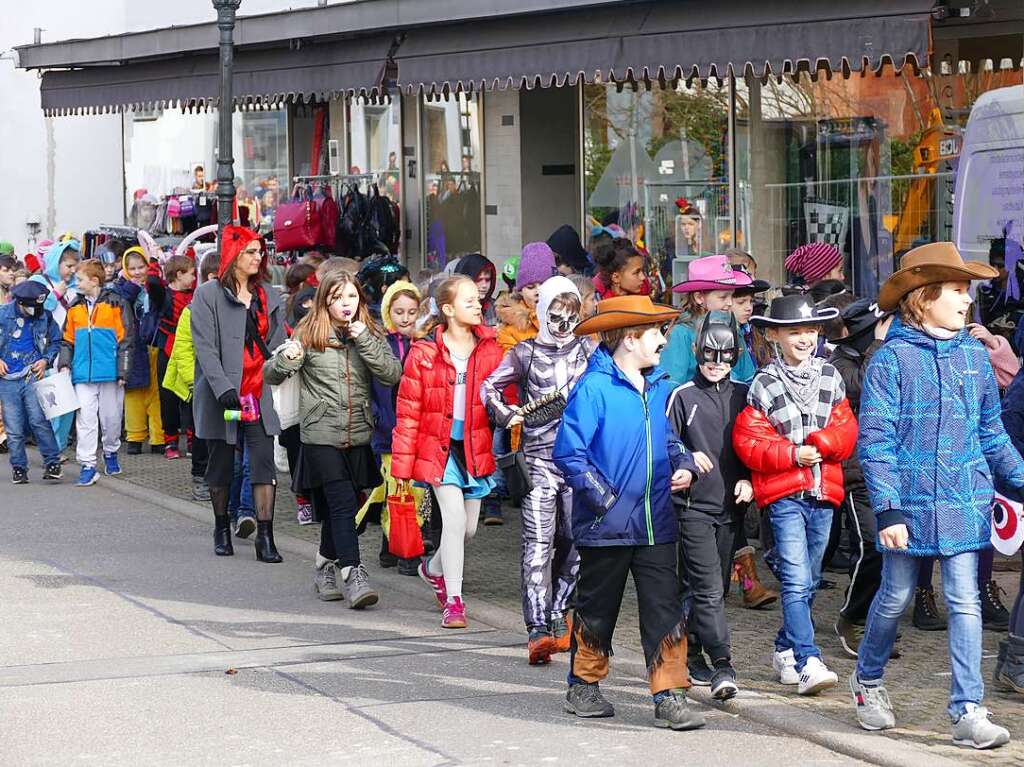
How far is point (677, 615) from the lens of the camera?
6.82 m

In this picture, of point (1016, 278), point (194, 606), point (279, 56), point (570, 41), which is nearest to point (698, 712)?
point (194, 606)

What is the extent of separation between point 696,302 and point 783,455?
5.35 ft

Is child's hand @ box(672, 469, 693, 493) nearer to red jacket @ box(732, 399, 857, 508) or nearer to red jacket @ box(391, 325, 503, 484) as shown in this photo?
red jacket @ box(732, 399, 857, 508)

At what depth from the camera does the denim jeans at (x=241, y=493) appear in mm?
11500

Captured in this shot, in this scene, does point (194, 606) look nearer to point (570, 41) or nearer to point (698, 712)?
point (698, 712)

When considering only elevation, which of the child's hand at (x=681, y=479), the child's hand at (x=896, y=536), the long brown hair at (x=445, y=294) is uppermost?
the long brown hair at (x=445, y=294)

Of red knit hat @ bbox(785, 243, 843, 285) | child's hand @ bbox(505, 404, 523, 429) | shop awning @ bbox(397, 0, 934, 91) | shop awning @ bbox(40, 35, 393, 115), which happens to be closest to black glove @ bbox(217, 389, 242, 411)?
child's hand @ bbox(505, 404, 523, 429)

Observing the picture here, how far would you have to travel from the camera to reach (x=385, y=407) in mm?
10109

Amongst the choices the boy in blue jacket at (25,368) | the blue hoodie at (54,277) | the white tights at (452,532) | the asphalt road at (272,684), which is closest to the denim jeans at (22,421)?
the boy in blue jacket at (25,368)

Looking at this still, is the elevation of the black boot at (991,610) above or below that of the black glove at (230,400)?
below

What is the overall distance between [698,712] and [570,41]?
6424 mm

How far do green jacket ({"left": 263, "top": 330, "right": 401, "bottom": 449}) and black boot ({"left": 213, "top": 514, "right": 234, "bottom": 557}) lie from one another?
1591 millimetres

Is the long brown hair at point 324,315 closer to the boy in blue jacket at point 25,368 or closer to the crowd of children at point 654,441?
the crowd of children at point 654,441

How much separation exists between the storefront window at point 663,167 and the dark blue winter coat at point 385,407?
497cm
